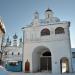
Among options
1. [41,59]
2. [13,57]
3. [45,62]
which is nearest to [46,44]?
[45,62]

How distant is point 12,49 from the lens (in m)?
43.5

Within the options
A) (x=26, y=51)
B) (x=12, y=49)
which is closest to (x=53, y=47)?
(x=26, y=51)

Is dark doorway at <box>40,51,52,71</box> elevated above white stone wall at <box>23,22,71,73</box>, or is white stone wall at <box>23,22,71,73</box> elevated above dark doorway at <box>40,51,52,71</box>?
white stone wall at <box>23,22,71,73</box>

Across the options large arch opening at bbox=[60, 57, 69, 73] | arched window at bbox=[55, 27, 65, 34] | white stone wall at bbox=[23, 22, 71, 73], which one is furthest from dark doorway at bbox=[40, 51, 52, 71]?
arched window at bbox=[55, 27, 65, 34]

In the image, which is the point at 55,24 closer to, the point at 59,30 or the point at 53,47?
the point at 59,30

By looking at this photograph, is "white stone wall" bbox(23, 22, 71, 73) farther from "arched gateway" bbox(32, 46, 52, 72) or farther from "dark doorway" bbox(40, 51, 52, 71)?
"dark doorway" bbox(40, 51, 52, 71)

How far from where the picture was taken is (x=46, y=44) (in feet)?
75.7

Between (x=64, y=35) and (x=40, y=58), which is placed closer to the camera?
(x=64, y=35)

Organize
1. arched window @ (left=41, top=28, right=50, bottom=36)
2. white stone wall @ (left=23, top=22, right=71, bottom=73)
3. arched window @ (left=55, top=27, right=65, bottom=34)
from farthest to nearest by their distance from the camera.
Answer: arched window @ (left=41, top=28, right=50, bottom=36) < arched window @ (left=55, top=27, right=65, bottom=34) < white stone wall @ (left=23, top=22, right=71, bottom=73)

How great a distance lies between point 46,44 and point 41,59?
11.9ft

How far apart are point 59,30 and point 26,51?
229 inches

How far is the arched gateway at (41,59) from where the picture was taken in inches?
950

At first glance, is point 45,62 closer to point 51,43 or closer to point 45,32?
point 51,43

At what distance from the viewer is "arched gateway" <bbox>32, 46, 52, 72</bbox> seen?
24141mm
